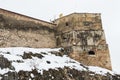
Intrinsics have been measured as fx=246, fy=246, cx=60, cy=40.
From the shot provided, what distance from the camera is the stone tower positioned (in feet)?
70.4

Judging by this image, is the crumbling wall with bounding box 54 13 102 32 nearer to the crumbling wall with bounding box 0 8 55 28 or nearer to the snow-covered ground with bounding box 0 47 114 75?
the crumbling wall with bounding box 0 8 55 28

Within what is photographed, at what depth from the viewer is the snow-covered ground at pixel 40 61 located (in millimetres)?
16047

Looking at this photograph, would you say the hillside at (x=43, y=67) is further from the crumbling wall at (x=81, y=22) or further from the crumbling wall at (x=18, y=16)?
the crumbling wall at (x=18, y=16)

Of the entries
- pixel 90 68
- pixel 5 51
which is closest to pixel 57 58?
pixel 90 68

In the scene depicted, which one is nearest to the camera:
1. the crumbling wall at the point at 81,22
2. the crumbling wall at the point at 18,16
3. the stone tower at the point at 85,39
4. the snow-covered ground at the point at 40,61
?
the snow-covered ground at the point at 40,61

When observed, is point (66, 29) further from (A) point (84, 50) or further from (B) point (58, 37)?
(A) point (84, 50)

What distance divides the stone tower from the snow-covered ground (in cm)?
104

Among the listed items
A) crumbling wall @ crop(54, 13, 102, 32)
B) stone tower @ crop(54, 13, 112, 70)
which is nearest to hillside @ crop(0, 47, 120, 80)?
stone tower @ crop(54, 13, 112, 70)

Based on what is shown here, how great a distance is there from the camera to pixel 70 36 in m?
22.1

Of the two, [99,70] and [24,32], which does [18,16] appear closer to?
[24,32]

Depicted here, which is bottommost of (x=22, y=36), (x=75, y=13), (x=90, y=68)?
(x=90, y=68)

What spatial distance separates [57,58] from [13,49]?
3.62 m

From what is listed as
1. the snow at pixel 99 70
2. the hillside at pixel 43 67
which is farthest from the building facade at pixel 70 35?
the hillside at pixel 43 67

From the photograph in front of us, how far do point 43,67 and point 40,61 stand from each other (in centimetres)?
75
